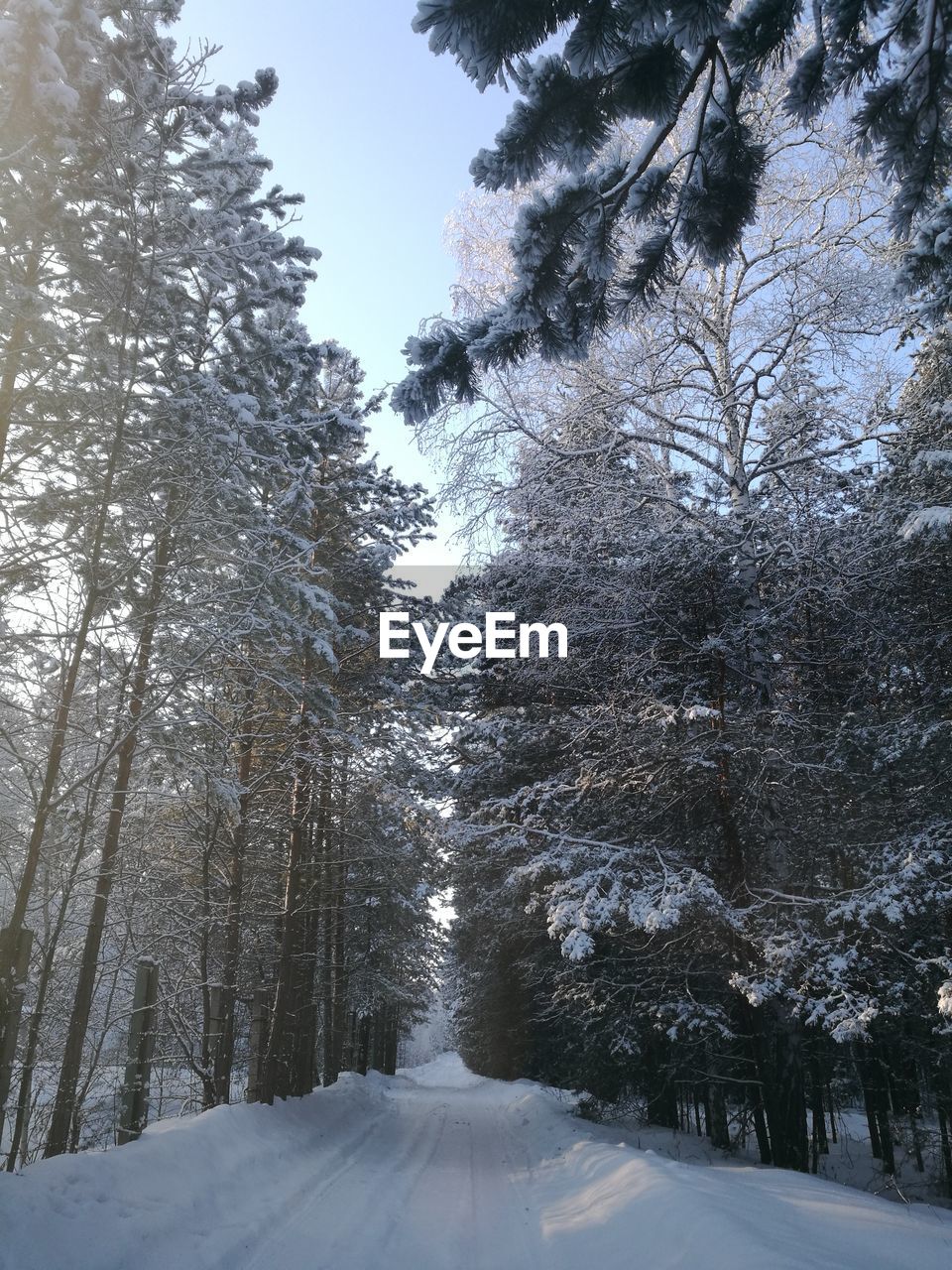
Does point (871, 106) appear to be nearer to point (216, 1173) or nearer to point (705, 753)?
point (705, 753)

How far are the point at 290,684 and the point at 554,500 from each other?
4346mm

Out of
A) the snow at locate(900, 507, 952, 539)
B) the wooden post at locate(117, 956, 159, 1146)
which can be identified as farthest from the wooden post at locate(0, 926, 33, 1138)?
the snow at locate(900, 507, 952, 539)

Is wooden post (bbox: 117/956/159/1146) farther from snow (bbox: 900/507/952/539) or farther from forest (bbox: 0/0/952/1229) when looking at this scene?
snow (bbox: 900/507/952/539)

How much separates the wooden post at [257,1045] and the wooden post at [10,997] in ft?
25.7

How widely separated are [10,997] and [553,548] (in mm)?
8113

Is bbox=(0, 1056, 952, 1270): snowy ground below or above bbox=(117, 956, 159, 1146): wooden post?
below

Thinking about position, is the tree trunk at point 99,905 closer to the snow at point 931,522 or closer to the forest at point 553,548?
the forest at point 553,548

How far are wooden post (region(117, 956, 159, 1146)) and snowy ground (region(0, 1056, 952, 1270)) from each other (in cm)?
33

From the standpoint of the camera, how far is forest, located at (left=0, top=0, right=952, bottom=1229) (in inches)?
154

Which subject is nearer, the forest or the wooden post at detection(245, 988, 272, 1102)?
the forest

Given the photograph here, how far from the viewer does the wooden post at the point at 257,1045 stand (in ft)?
40.5

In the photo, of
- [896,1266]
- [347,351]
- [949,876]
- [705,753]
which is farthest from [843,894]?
[347,351]

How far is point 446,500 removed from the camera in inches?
425

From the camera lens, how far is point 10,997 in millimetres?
5203
